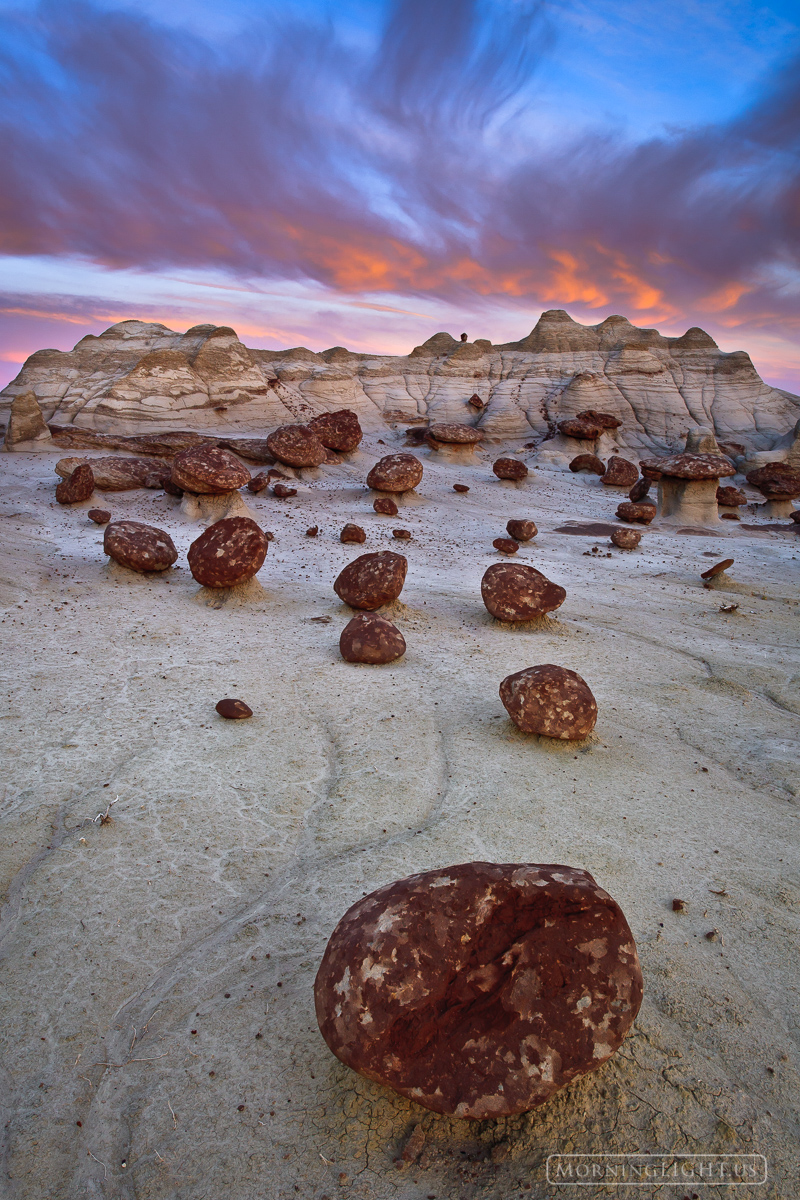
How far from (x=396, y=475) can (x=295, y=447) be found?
302 centimetres

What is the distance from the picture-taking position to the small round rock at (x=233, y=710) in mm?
5012

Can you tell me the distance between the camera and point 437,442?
2066 cm

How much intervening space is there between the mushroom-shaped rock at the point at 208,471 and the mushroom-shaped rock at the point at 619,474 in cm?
1162

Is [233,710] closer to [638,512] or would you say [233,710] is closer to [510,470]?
[638,512]

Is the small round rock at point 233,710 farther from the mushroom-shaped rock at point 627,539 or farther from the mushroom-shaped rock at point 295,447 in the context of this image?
the mushroom-shaped rock at point 295,447

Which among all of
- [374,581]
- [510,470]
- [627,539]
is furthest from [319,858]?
[510,470]

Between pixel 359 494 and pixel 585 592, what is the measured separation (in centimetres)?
772

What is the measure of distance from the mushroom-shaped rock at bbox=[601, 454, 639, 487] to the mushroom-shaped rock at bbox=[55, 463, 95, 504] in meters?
14.0

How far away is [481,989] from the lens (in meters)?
2.08

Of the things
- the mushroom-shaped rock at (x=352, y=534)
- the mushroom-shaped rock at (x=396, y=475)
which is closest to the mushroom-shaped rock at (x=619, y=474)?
the mushroom-shaped rock at (x=396, y=475)

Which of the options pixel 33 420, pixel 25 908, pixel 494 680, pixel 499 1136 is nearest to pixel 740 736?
pixel 494 680

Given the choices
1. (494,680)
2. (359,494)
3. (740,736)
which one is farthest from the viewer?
(359,494)

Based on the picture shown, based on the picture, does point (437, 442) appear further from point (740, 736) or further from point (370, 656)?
point (740, 736)

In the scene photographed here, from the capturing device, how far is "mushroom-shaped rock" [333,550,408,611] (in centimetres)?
767
